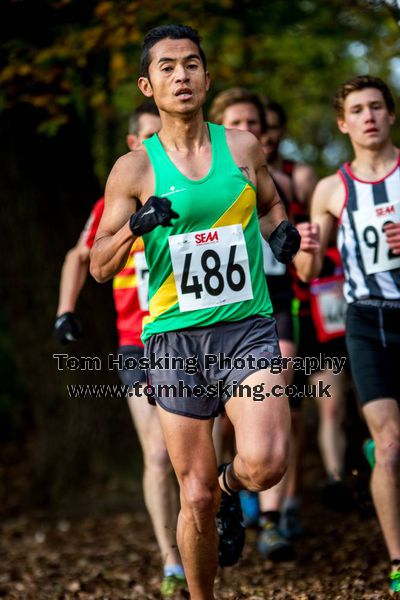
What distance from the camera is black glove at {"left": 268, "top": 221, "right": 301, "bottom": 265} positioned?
405 cm

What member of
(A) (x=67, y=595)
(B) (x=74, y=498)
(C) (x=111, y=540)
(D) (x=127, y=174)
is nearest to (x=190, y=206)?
(D) (x=127, y=174)

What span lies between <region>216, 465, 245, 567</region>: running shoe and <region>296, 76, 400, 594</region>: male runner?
28.2 inches

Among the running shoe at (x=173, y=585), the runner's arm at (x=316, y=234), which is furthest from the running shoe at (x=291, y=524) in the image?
the runner's arm at (x=316, y=234)

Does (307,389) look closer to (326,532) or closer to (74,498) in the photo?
(326,532)

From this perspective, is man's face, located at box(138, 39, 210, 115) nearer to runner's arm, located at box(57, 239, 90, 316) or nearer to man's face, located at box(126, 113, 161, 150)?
man's face, located at box(126, 113, 161, 150)

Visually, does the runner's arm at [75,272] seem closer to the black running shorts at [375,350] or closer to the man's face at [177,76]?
the black running shorts at [375,350]

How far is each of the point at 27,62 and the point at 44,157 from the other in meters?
1.08

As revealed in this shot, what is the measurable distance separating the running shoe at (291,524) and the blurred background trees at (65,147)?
1928 mm

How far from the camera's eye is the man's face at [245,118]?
5.93 metres

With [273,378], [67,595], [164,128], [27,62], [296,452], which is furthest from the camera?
[27,62]

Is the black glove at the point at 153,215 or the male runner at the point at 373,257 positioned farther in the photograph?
the male runner at the point at 373,257

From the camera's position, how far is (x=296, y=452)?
6508 millimetres

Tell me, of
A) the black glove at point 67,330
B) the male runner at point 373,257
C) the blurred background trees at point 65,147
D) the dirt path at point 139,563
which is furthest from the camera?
the blurred background trees at point 65,147

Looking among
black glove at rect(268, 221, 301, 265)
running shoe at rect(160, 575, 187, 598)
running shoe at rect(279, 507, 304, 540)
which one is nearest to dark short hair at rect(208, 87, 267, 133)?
black glove at rect(268, 221, 301, 265)
